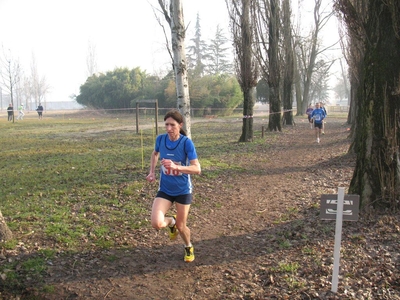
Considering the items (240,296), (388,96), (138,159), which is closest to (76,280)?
(240,296)

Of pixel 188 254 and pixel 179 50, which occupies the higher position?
pixel 179 50

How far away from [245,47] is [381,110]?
11.0 m

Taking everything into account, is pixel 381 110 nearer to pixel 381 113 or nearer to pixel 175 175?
pixel 381 113

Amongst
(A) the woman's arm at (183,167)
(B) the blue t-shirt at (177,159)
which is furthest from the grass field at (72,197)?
(A) the woman's arm at (183,167)

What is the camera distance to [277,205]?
7531mm

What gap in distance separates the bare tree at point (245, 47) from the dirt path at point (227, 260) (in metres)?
8.90

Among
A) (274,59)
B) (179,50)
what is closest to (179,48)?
(179,50)

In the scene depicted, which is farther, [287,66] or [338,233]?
[287,66]

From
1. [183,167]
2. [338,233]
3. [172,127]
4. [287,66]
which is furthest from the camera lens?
[287,66]

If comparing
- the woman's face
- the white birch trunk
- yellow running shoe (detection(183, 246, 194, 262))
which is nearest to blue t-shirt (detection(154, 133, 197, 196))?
the woman's face

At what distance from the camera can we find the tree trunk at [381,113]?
572cm

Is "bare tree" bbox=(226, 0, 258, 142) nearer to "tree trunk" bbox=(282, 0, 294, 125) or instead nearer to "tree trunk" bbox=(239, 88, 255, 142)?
"tree trunk" bbox=(239, 88, 255, 142)

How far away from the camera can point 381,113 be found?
5.81 meters

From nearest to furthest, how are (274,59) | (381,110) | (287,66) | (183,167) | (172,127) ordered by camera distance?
(183,167)
(172,127)
(381,110)
(274,59)
(287,66)
